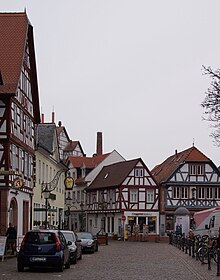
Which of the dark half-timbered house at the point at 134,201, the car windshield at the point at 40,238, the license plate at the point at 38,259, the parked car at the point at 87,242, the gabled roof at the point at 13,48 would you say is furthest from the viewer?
the dark half-timbered house at the point at 134,201

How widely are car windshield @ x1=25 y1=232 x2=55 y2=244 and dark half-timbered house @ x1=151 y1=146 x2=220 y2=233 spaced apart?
2186 inches

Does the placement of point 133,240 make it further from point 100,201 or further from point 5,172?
point 5,172

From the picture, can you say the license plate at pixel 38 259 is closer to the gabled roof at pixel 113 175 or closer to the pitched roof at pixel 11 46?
the pitched roof at pixel 11 46

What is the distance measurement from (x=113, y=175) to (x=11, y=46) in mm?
46639

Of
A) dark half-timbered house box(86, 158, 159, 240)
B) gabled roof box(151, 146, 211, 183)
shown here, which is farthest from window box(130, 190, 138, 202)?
gabled roof box(151, 146, 211, 183)

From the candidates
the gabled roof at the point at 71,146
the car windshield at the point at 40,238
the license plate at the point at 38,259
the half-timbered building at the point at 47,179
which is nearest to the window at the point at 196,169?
the half-timbered building at the point at 47,179

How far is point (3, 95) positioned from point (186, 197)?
46746 mm

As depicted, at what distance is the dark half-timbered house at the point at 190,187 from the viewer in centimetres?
8056

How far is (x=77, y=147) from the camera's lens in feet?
398

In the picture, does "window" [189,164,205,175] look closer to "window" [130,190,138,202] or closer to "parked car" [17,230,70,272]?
"window" [130,190,138,202]

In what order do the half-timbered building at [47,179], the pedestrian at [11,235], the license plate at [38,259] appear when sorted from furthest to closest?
the half-timbered building at [47,179] → the pedestrian at [11,235] → the license plate at [38,259]

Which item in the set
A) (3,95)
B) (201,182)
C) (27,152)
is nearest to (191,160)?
(201,182)

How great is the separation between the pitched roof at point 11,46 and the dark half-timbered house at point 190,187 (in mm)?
41998

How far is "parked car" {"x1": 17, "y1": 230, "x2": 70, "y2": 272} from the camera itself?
82.1 ft
